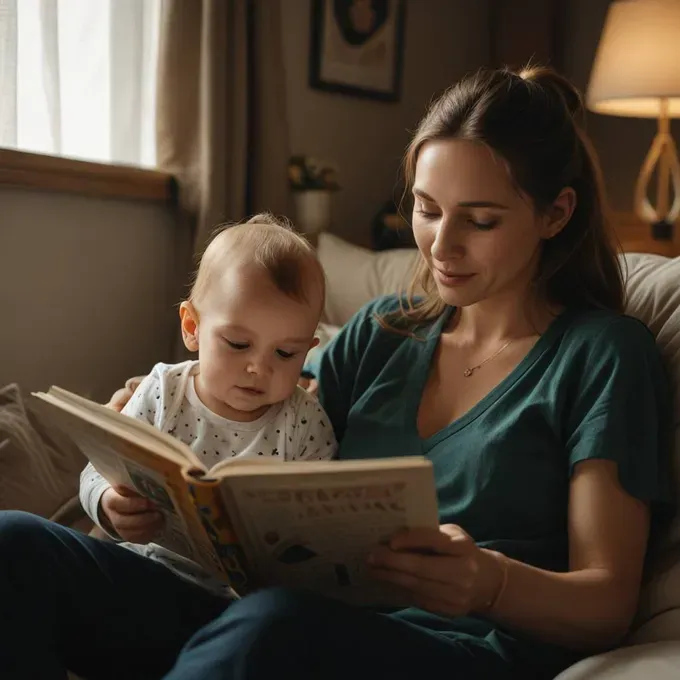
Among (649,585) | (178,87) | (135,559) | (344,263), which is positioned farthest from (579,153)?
(178,87)

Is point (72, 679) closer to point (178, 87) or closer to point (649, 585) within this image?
point (649, 585)

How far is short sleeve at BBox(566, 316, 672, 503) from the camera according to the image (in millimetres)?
1147

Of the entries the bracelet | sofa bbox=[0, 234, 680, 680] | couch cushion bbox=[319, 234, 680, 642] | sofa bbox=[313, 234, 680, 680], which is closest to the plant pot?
sofa bbox=[0, 234, 680, 680]

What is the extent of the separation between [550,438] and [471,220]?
311mm

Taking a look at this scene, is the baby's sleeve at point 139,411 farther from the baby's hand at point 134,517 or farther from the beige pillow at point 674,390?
the beige pillow at point 674,390

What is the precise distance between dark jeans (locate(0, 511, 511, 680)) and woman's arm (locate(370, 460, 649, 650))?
0.06 m

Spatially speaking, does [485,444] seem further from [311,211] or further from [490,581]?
[311,211]

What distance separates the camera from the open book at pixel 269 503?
86 cm

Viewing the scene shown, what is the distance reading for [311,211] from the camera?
263cm

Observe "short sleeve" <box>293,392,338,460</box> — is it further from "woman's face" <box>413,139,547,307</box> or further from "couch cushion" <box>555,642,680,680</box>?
"couch cushion" <box>555,642,680,680</box>

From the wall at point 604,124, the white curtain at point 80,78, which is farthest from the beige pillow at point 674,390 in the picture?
the wall at point 604,124

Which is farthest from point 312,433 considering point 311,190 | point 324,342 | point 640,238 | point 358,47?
point 358,47

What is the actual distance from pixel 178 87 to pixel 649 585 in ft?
5.25

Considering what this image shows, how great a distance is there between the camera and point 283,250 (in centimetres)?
130
